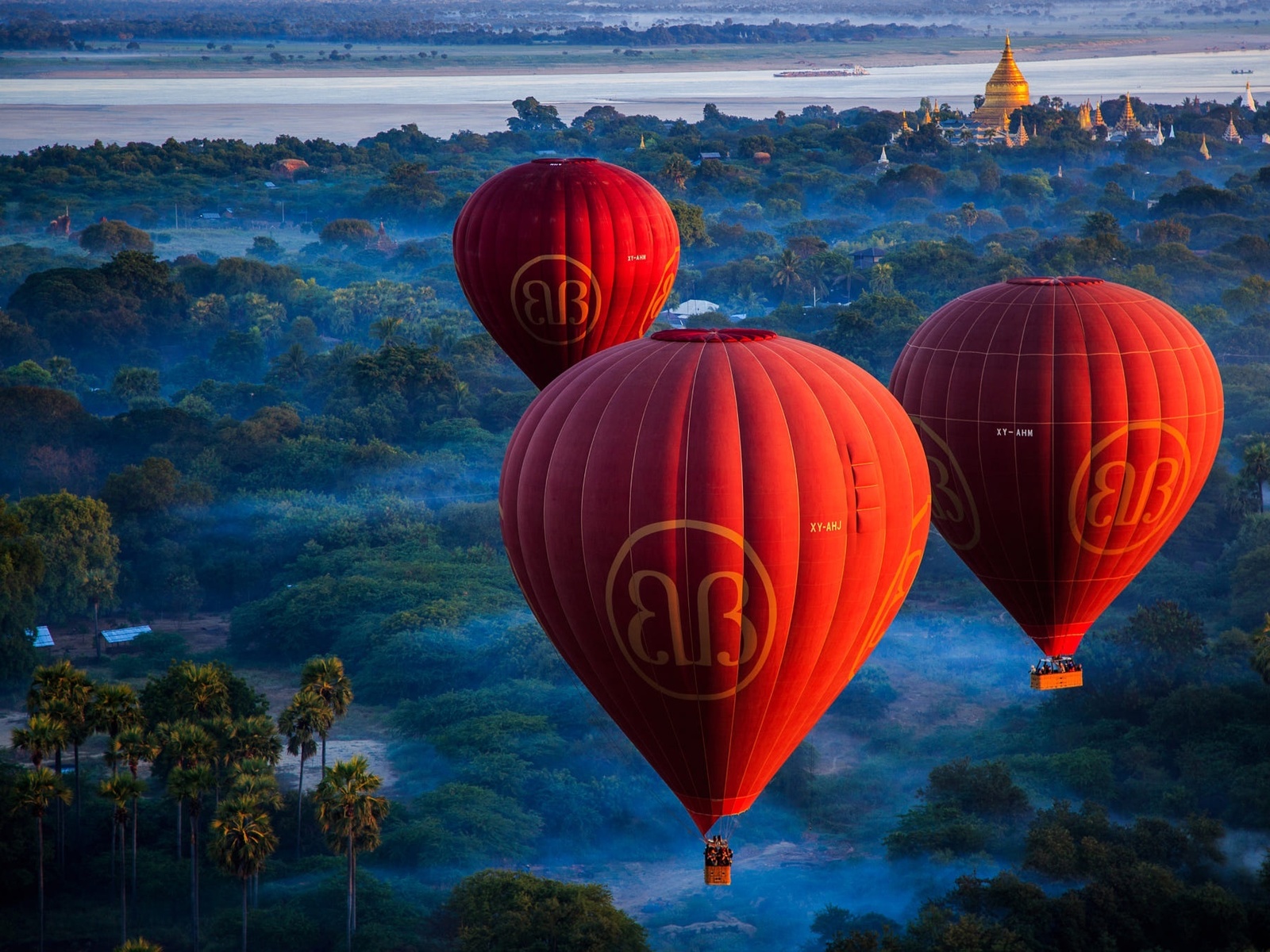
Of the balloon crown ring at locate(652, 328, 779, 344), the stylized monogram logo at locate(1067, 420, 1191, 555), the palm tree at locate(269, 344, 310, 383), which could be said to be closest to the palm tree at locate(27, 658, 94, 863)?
the balloon crown ring at locate(652, 328, 779, 344)

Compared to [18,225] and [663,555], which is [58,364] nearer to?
[18,225]

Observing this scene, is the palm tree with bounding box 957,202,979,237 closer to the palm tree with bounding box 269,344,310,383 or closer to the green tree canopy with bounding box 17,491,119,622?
the palm tree with bounding box 269,344,310,383

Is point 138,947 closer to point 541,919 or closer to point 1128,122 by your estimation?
point 541,919

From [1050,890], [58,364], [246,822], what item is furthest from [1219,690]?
[58,364]

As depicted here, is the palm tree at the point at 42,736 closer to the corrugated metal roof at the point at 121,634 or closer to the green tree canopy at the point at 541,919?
the green tree canopy at the point at 541,919

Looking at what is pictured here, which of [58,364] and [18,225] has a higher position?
[18,225]
